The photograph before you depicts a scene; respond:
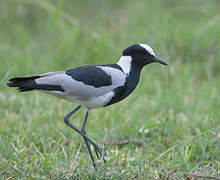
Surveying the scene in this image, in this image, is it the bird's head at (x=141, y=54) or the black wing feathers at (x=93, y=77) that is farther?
the bird's head at (x=141, y=54)

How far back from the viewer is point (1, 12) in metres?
7.14

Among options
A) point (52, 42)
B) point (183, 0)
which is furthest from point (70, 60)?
point (183, 0)

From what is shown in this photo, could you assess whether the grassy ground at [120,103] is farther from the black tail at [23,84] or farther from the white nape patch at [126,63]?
the white nape patch at [126,63]

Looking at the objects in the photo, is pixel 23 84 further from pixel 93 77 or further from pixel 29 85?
pixel 93 77

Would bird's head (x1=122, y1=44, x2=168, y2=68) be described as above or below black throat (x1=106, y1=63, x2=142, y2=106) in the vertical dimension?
above

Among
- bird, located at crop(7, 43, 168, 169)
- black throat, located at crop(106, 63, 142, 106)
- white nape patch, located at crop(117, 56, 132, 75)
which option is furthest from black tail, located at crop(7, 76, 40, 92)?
white nape patch, located at crop(117, 56, 132, 75)

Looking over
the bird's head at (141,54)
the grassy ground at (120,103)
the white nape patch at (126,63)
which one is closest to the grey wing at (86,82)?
the white nape patch at (126,63)

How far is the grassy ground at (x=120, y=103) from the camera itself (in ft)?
11.8

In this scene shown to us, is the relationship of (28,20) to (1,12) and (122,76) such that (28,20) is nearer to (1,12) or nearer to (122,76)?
(1,12)

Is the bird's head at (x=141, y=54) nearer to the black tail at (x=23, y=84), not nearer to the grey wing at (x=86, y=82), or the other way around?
the grey wing at (x=86, y=82)

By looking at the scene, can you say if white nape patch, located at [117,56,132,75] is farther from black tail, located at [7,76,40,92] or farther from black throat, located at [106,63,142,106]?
black tail, located at [7,76,40,92]

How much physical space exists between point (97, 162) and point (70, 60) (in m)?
2.91

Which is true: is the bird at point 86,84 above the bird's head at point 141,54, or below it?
below

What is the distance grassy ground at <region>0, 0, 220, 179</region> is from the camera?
3600mm
